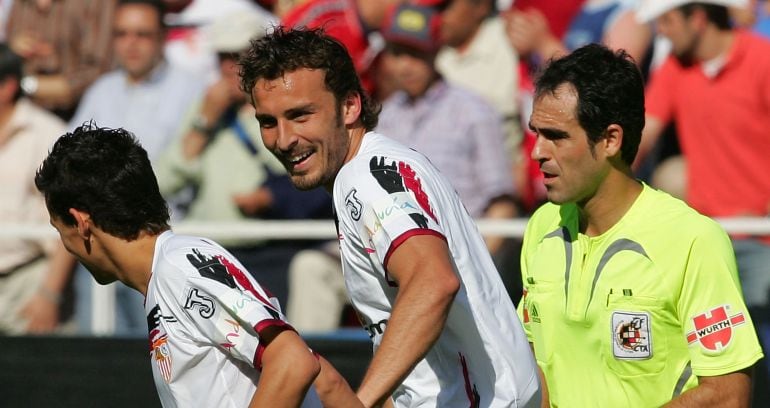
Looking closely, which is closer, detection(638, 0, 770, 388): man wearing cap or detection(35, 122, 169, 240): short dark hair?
detection(35, 122, 169, 240): short dark hair

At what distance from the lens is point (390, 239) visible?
10.3 ft

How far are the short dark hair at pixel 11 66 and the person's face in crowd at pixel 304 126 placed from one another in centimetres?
546

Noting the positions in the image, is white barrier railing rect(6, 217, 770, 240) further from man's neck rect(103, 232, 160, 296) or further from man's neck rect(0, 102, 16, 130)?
man's neck rect(103, 232, 160, 296)

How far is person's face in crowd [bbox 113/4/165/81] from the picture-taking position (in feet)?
26.7

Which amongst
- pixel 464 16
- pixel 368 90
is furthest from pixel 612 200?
pixel 464 16

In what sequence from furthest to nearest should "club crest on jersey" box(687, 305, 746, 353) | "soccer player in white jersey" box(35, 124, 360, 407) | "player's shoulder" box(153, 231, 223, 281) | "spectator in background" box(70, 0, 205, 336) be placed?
"spectator in background" box(70, 0, 205, 336) < "club crest on jersey" box(687, 305, 746, 353) < "player's shoulder" box(153, 231, 223, 281) < "soccer player in white jersey" box(35, 124, 360, 407)

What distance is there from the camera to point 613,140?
3699 millimetres

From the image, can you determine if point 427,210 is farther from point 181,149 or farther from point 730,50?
point 181,149

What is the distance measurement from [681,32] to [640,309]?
3767 millimetres

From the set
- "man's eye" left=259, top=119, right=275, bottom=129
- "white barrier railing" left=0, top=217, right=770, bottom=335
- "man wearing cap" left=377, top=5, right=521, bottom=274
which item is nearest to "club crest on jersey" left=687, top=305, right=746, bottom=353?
"man's eye" left=259, top=119, right=275, bottom=129

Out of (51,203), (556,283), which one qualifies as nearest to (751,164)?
(556,283)

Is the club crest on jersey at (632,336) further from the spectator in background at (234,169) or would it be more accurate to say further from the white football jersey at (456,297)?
the spectator in background at (234,169)

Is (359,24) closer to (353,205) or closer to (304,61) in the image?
(304,61)

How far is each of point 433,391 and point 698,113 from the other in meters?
4.03
